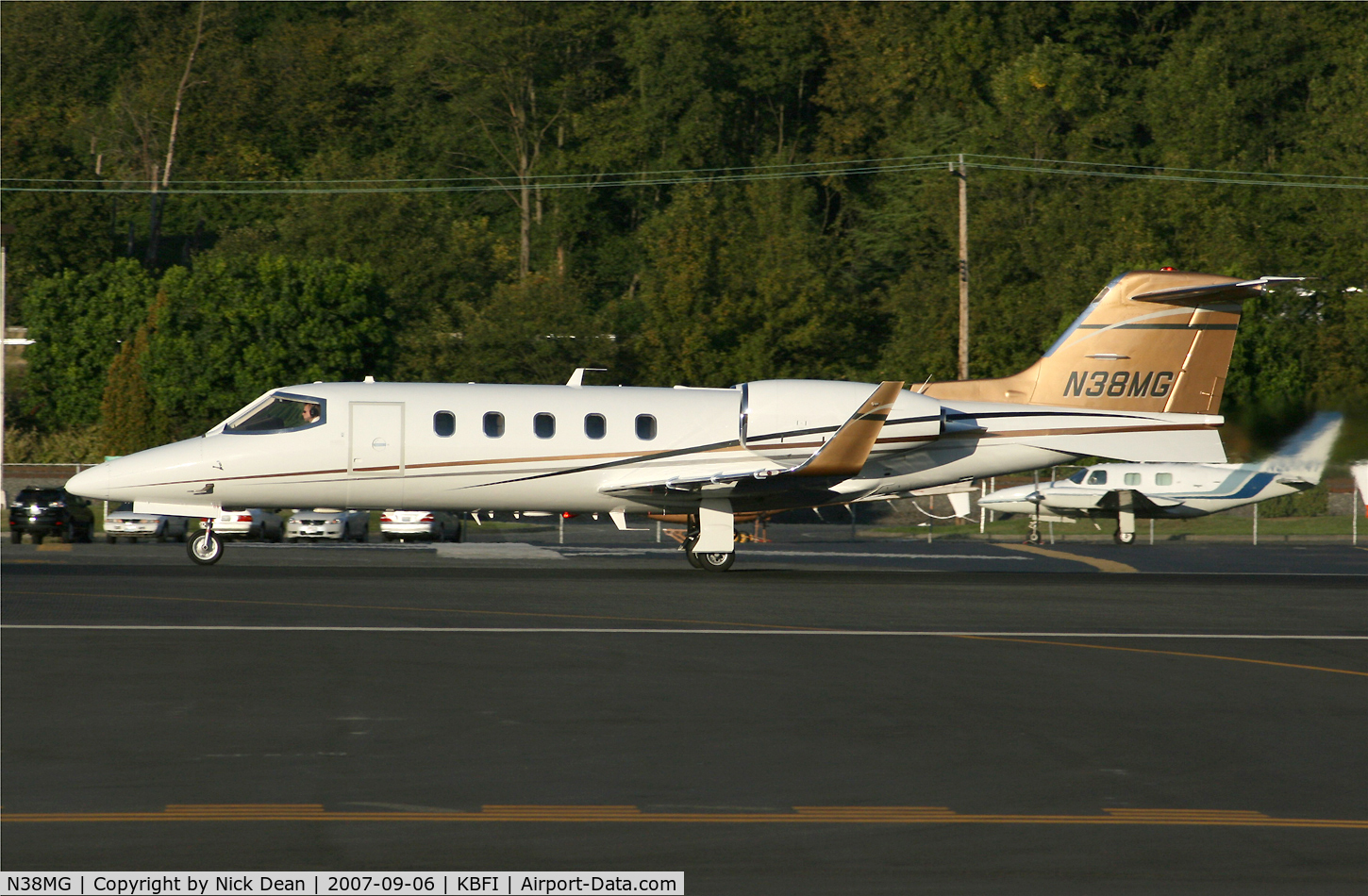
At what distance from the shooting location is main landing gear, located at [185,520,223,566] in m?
24.3

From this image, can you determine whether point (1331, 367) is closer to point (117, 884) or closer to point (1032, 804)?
point (1032, 804)

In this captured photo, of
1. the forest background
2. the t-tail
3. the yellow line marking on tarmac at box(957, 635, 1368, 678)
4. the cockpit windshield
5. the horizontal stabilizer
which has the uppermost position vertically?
the forest background

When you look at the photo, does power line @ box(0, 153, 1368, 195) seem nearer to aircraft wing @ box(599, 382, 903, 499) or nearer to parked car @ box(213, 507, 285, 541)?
parked car @ box(213, 507, 285, 541)

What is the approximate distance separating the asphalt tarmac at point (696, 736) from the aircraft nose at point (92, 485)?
244cm

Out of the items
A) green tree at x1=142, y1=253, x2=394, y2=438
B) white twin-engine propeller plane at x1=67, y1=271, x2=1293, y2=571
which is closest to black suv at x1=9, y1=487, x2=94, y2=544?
white twin-engine propeller plane at x1=67, y1=271, x2=1293, y2=571

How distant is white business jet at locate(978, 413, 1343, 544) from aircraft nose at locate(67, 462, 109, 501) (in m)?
26.3

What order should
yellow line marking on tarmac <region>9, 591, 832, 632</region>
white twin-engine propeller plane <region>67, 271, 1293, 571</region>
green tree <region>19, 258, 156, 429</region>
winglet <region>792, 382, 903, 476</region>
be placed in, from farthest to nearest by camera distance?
green tree <region>19, 258, 156, 429</region> < white twin-engine propeller plane <region>67, 271, 1293, 571</region> < winglet <region>792, 382, 903, 476</region> < yellow line marking on tarmac <region>9, 591, 832, 632</region>

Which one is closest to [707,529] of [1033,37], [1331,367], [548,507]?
[548,507]

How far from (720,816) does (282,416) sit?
1698 cm

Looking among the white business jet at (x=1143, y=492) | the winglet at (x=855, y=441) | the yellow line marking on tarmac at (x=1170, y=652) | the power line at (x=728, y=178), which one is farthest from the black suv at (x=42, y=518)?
the power line at (x=728, y=178)

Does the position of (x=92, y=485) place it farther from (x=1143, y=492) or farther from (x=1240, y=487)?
(x=1240, y=487)

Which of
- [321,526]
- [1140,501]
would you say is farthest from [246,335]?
[1140,501]

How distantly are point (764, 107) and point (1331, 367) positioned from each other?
38977 millimetres

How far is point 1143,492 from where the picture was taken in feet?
148
